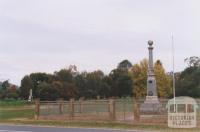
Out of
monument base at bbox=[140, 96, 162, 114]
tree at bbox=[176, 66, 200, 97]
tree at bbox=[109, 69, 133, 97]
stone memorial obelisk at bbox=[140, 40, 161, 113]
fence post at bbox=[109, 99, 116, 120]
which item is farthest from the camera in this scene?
tree at bbox=[109, 69, 133, 97]

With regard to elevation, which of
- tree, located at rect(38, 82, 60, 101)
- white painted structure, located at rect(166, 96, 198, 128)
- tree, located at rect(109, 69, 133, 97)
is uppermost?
tree, located at rect(109, 69, 133, 97)

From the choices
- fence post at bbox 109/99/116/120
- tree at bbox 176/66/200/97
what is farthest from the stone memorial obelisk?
tree at bbox 176/66/200/97

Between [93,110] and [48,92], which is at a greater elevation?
[48,92]

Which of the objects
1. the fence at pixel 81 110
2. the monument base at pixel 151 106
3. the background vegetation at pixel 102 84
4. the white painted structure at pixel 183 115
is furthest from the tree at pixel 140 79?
the white painted structure at pixel 183 115

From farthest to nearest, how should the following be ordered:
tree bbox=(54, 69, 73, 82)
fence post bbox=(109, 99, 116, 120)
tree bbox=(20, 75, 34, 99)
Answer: tree bbox=(20, 75, 34, 99) < tree bbox=(54, 69, 73, 82) < fence post bbox=(109, 99, 116, 120)

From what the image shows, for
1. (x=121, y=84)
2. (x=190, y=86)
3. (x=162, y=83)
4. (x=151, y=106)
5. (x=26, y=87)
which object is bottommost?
(x=151, y=106)

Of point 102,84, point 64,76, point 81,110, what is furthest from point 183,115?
point 64,76

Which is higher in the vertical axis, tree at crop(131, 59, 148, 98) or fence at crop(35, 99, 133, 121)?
tree at crop(131, 59, 148, 98)

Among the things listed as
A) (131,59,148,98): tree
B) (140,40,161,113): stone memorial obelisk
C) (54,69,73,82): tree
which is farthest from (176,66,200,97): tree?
(140,40,161,113): stone memorial obelisk

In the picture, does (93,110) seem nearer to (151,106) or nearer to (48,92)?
(151,106)

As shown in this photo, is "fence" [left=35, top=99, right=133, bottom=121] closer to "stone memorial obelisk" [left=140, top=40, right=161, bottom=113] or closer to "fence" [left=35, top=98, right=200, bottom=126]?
"fence" [left=35, top=98, right=200, bottom=126]

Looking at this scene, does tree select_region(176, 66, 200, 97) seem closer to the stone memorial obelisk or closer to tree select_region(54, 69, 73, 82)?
tree select_region(54, 69, 73, 82)

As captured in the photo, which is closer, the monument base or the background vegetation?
the monument base

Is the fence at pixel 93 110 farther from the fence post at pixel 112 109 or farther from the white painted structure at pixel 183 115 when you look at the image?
the white painted structure at pixel 183 115
